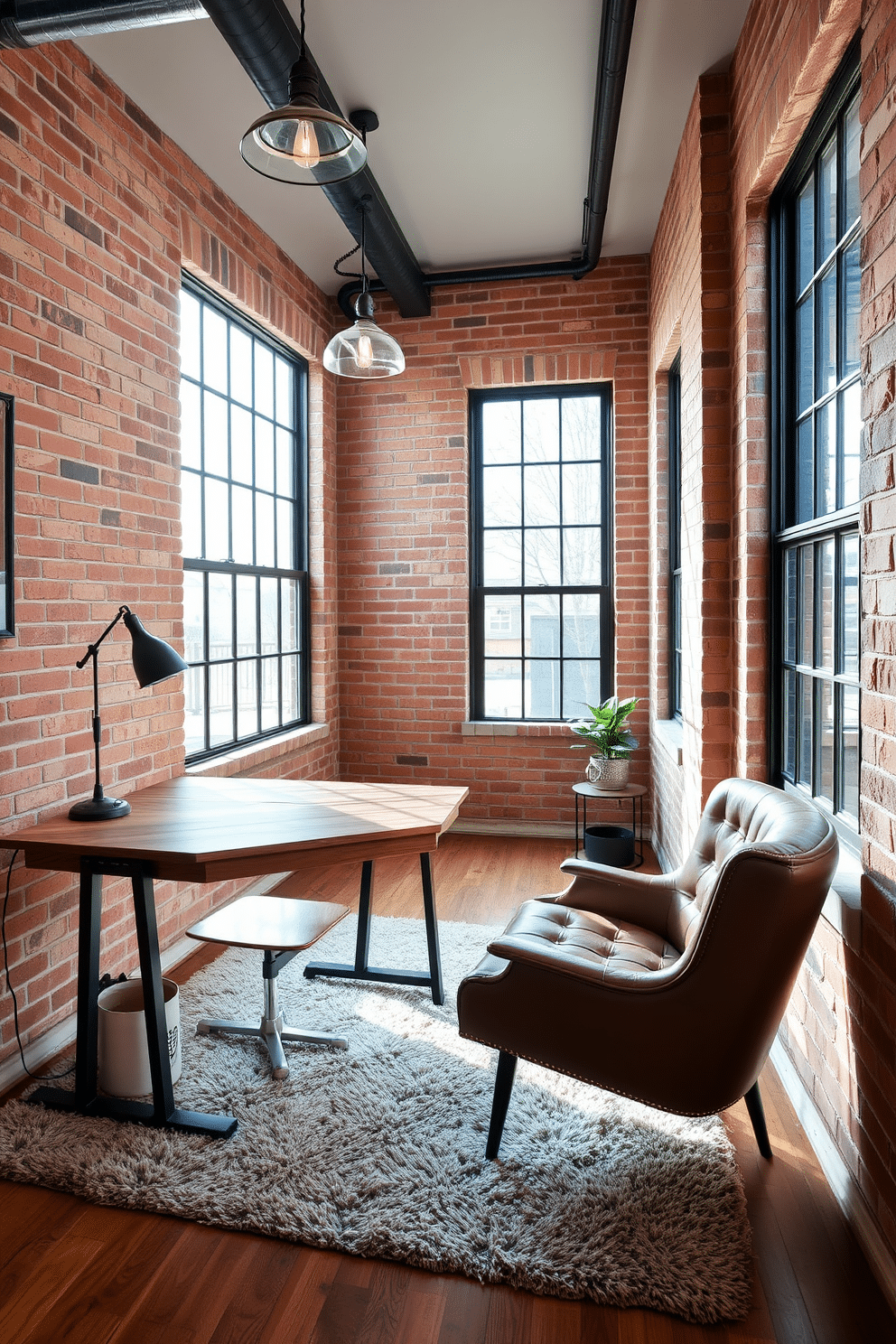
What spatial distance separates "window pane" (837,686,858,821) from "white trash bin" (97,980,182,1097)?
1908mm

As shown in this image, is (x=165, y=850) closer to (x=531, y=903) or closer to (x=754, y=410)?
(x=531, y=903)

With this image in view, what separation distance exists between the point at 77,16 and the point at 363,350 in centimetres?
121

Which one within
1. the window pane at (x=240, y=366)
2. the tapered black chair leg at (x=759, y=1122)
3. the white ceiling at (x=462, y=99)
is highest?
the white ceiling at (x=462, y=99)

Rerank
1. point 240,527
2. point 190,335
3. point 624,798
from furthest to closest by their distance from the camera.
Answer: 1. point 624,798
2. point 240,527
3. point 190,335

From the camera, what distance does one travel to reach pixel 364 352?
2.97m

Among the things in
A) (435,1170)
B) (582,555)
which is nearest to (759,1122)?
(435,1170)

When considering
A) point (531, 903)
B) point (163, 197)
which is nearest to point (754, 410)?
point (531, 903)

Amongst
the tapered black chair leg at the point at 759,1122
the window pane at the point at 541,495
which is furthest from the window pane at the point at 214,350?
the tapered black chair leg at the point at 759,1122

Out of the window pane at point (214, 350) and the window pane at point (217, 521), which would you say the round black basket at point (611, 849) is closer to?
the window pane at point (217, 521)

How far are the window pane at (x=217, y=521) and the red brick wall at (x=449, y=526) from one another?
1300 millimetres

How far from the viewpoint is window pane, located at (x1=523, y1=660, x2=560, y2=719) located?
505 cm

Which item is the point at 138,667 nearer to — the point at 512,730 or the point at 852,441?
the point at 852,441

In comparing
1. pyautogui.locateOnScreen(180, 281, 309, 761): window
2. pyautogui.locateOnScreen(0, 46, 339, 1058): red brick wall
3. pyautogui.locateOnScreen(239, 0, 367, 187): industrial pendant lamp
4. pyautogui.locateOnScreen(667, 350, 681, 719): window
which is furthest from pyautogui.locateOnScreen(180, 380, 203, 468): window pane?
pyautogui.locateOnScreen(667, 350, 681, 719): window

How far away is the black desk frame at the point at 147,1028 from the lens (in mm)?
2137
